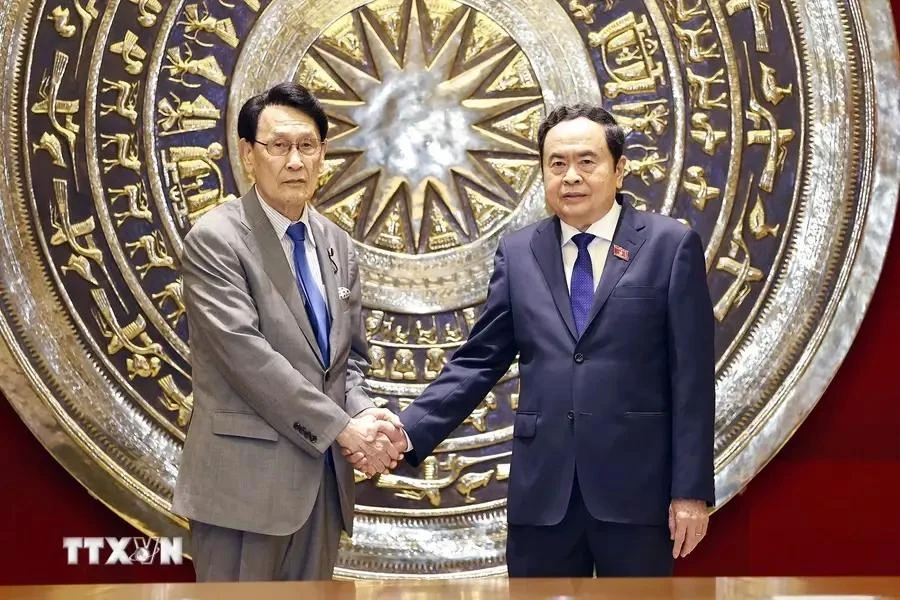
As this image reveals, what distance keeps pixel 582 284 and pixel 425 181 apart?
81 centimetres

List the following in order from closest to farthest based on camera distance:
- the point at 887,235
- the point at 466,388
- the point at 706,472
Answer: the point at 706,472
the point at 466,388
the point at 887,235

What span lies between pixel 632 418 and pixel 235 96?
132 centimetres

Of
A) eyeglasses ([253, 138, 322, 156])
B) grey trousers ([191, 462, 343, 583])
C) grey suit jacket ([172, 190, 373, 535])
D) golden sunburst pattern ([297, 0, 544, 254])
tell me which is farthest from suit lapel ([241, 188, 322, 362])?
golden sunburst pattern ([297, 0, 544, 254])

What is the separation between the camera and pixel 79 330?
115 inches

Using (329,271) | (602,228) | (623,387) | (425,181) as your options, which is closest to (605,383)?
(623,387)

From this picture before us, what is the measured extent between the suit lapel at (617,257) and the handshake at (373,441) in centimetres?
43

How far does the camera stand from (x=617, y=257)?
2.29m

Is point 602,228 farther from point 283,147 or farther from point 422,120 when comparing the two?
point 422,120

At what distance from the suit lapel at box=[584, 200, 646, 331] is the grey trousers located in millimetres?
583

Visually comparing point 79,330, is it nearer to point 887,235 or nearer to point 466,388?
point 466,388

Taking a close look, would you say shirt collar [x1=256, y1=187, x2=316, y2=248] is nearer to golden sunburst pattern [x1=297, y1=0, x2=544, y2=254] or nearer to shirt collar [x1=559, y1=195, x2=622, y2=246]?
shirt collar [x1=559, y1=195, x2=622, y2=246]

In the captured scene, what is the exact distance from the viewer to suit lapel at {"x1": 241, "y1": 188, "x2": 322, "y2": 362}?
2.28 m

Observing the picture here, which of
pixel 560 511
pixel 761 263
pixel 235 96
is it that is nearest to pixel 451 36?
pixel 235 96

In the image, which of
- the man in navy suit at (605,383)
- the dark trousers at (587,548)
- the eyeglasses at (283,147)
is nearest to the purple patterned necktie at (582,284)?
the man in navy suit at (605,383)
